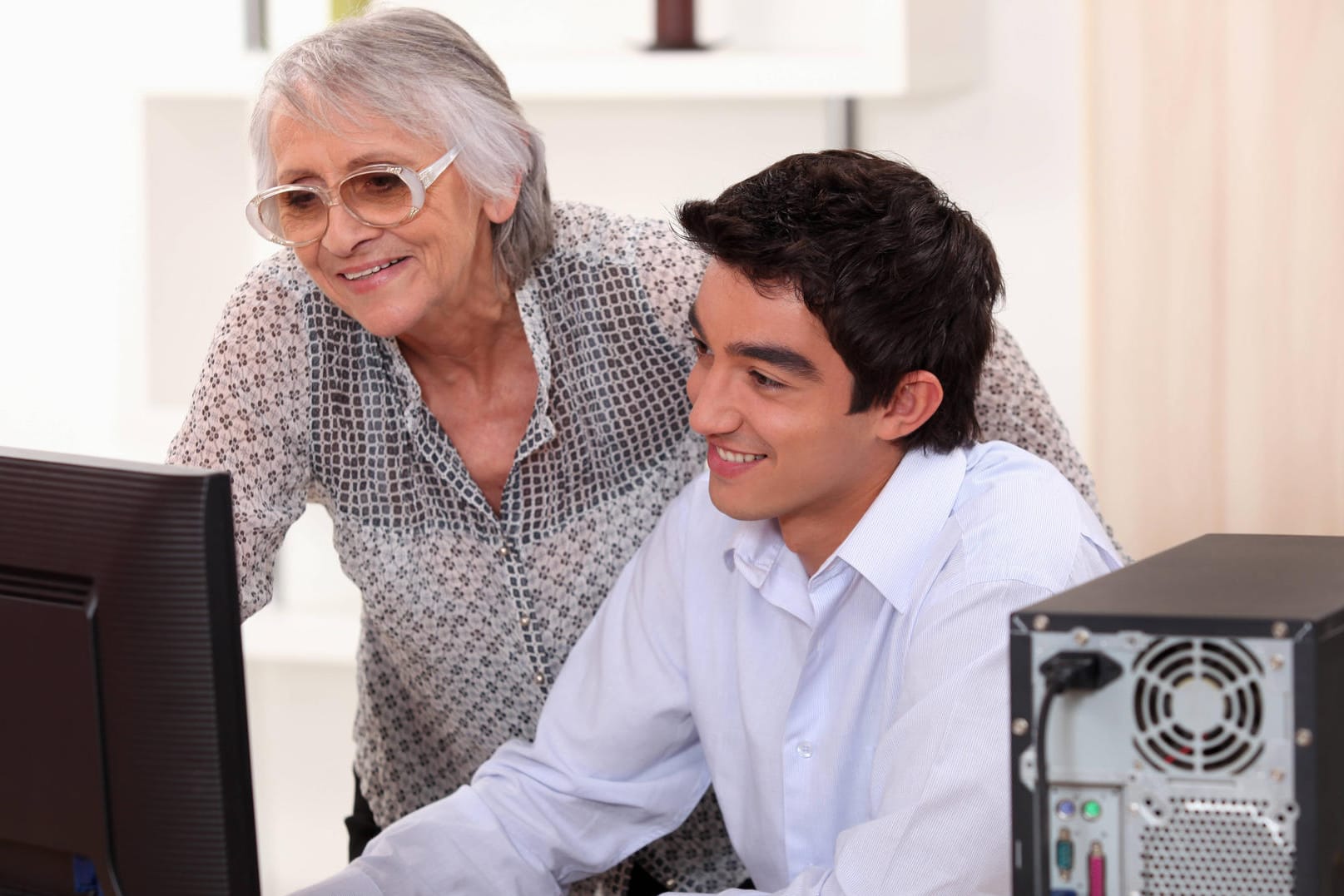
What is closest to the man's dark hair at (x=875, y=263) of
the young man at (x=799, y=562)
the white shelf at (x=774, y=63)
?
the young man at (x=799, y=562)

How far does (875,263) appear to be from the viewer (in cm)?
149

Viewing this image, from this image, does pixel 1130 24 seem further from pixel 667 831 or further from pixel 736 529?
pixel 667 831

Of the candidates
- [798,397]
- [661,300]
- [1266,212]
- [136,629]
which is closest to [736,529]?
[798,397]

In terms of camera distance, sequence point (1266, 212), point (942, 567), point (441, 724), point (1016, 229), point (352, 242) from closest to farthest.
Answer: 1. point (942, 567)
2. point (352, 242)
3. point (441, 724)
4. point (1266, 212)
5. point (1016, 229)

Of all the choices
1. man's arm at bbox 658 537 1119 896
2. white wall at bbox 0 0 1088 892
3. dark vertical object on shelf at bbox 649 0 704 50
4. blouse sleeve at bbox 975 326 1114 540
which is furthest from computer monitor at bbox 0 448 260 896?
dark vertical object on shelf at bbox 649 0 704 50

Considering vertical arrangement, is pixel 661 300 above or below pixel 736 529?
above

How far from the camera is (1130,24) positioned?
207 cm

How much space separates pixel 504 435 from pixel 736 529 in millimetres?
317

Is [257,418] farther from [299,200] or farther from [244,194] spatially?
[244,194]

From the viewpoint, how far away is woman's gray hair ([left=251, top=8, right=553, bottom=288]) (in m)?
1.60

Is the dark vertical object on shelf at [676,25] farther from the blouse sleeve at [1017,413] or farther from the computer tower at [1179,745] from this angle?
the computer tower at [1179,745]

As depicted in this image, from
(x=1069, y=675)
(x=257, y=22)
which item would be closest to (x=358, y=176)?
(x=1069, y=675)

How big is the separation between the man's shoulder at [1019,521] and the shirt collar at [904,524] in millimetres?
17

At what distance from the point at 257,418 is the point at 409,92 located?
0.36 m
